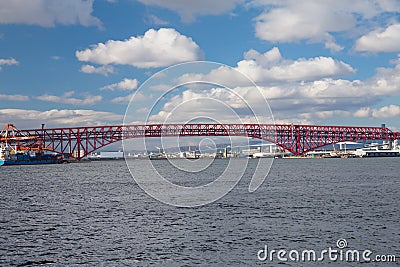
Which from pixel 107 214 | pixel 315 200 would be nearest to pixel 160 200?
pixel 107 214

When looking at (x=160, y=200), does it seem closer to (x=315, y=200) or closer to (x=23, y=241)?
(x=315, y=200)

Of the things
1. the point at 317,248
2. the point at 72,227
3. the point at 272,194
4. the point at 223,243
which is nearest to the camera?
the point at 317,248

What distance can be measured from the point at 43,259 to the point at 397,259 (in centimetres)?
1984

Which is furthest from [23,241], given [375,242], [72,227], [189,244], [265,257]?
[375,242]

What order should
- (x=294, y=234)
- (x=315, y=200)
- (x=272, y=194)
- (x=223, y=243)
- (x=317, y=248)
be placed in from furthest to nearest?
(x=272, y=194) < (x=315, y=200) < (x=294, y=234) < (x=223, y=243) < (x=317, y=248)

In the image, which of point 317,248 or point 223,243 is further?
point 223,243

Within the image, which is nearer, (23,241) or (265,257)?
(265,257)

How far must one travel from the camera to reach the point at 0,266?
26312 mm

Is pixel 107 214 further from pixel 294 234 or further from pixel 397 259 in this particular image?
pixel 397 259

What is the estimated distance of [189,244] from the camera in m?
31.0

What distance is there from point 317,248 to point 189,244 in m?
8.07

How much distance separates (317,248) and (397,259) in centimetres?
463

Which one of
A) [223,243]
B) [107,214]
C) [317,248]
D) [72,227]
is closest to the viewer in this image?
[317,248]

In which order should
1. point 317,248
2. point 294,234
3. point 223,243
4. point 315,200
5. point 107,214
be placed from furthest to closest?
point 315,200
point 107,214
point 294,234
point 223,243
point 317,248
